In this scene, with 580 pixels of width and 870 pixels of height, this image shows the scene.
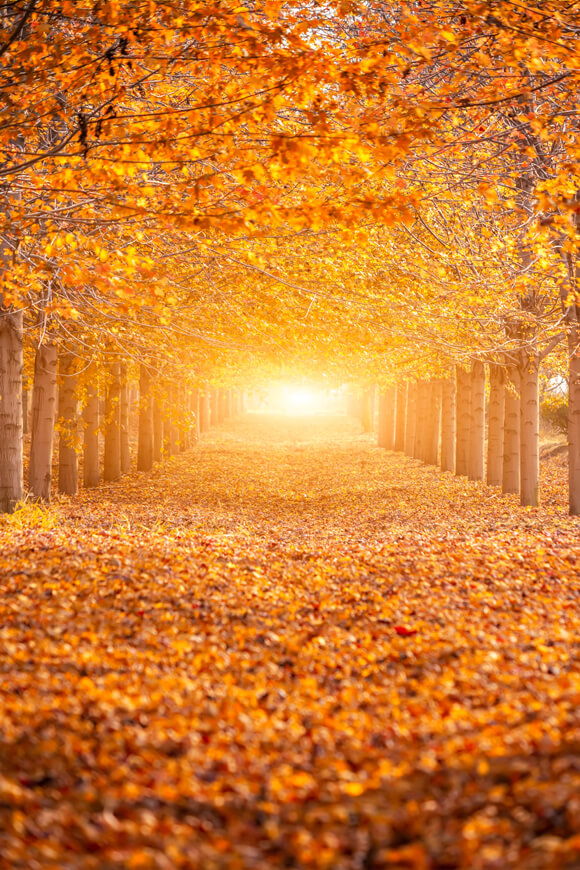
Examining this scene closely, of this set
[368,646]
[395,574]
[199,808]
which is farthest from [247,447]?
[199,808]

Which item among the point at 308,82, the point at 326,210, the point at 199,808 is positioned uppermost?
the point at 308,82

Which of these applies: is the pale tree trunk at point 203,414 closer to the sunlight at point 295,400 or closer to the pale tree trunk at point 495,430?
the pale tree trunk at point 495,430

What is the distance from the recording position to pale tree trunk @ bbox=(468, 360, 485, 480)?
20.4 meters

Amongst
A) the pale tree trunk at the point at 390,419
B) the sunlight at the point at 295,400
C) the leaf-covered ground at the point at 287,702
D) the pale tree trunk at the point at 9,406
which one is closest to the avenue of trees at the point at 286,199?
the pale tree trunk at the point at 9,406

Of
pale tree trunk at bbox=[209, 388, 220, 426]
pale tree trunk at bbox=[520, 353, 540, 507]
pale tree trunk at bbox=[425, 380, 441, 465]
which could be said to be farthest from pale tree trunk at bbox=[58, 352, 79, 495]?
pale tree trunk at bbox=[209, 388, 220, 426]

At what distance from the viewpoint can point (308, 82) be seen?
256 inches

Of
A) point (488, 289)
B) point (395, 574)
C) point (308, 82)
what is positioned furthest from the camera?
point (488, 289)

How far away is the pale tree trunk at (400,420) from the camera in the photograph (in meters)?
32.6

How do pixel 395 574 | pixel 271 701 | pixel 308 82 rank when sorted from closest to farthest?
1. pixel 271 701
2. pixel 308 82
3. pixel 395 574

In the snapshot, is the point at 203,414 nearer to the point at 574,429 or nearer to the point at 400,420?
the point at 400,420

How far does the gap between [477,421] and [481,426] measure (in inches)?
11.0

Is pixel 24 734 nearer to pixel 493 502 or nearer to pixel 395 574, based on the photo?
pixel 395 574

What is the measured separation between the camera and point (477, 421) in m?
20.7

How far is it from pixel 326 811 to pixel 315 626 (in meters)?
2.99
